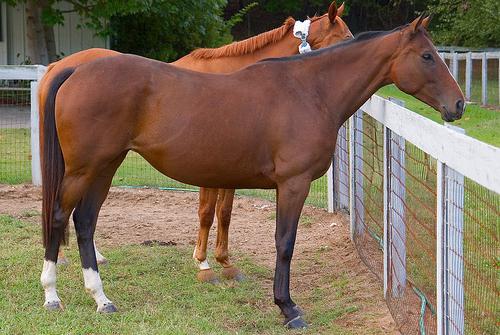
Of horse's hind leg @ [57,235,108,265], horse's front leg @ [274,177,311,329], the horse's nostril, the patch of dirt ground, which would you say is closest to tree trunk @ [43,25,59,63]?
the patch of dirt ground

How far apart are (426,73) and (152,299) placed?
242 cm

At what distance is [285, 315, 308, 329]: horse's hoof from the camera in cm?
532

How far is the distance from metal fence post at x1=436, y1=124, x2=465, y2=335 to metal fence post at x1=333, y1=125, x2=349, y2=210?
4.60 meters

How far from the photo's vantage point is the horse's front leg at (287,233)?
5328 mm

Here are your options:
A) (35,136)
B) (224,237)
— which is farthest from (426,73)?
(35,136)

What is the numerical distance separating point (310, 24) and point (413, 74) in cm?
187

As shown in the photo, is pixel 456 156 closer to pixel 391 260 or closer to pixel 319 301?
pixel 391 260

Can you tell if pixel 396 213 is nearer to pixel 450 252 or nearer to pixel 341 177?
pixel 450 252

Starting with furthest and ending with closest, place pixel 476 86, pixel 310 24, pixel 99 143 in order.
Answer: pixel 476 86, pixel 310 24, pixel 99 143

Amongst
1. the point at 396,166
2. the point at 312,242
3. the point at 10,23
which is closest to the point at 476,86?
the point at 10,23

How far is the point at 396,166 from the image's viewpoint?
573cm

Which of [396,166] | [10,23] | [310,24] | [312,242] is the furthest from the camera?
[10,23]

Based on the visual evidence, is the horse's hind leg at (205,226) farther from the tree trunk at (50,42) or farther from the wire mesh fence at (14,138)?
the tree trunk at (50,42)

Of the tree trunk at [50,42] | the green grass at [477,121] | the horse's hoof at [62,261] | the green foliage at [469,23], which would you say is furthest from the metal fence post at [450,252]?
the green foliage at [469,23]
